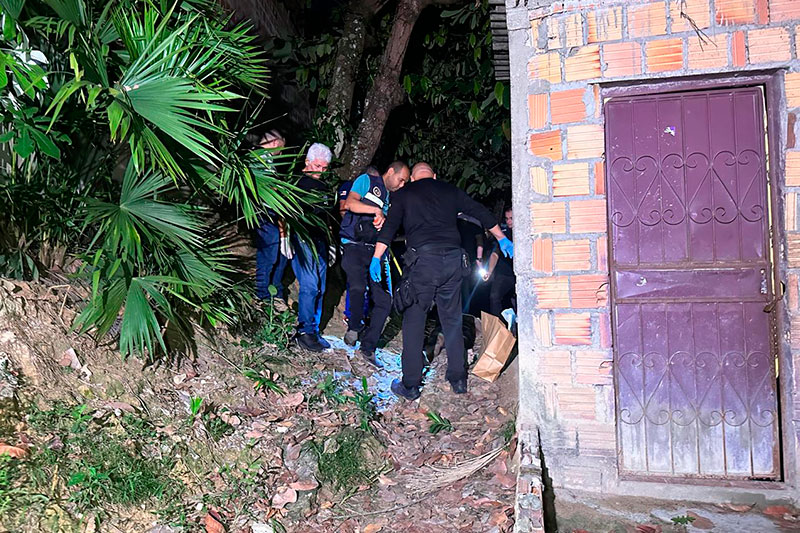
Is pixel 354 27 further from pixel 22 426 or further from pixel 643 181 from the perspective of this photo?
pixel 22 426

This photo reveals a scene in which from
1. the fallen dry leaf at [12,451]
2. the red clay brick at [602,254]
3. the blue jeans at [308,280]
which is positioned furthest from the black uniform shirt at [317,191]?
the fallen dry leaf at [12,451]

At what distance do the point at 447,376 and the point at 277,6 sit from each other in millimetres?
6216

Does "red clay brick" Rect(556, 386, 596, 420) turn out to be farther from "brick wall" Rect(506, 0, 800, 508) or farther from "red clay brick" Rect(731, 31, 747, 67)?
"red clay brick" Rect(731, 31, 747, 67)

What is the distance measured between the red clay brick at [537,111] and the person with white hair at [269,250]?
8.44 feet

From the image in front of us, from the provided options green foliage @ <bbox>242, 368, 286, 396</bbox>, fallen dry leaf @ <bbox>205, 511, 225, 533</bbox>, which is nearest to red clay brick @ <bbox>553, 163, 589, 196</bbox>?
green foliage @ <bbox>242, 368, 286, 396</bbox>

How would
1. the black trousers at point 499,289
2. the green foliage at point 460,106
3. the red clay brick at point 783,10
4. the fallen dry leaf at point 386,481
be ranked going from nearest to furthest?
the red clay brick at point 783,10
the fallen dry leaf at point 386,481
the black trousers at point 499,289
the green foliage at point 460,106

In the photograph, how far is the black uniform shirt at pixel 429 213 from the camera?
5.13 meters

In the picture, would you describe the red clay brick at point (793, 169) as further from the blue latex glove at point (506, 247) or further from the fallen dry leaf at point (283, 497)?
the fallen dry leaf at point (283, 497)

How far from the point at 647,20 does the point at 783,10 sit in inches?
28.1

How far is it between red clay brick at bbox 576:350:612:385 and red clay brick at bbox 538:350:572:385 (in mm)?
59

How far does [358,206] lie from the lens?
18.9 feet

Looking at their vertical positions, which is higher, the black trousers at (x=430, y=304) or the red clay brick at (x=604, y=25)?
the red clay brick at (x=604, y=25)

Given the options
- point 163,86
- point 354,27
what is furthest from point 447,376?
point 354,27

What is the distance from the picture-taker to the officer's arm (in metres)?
5.72
